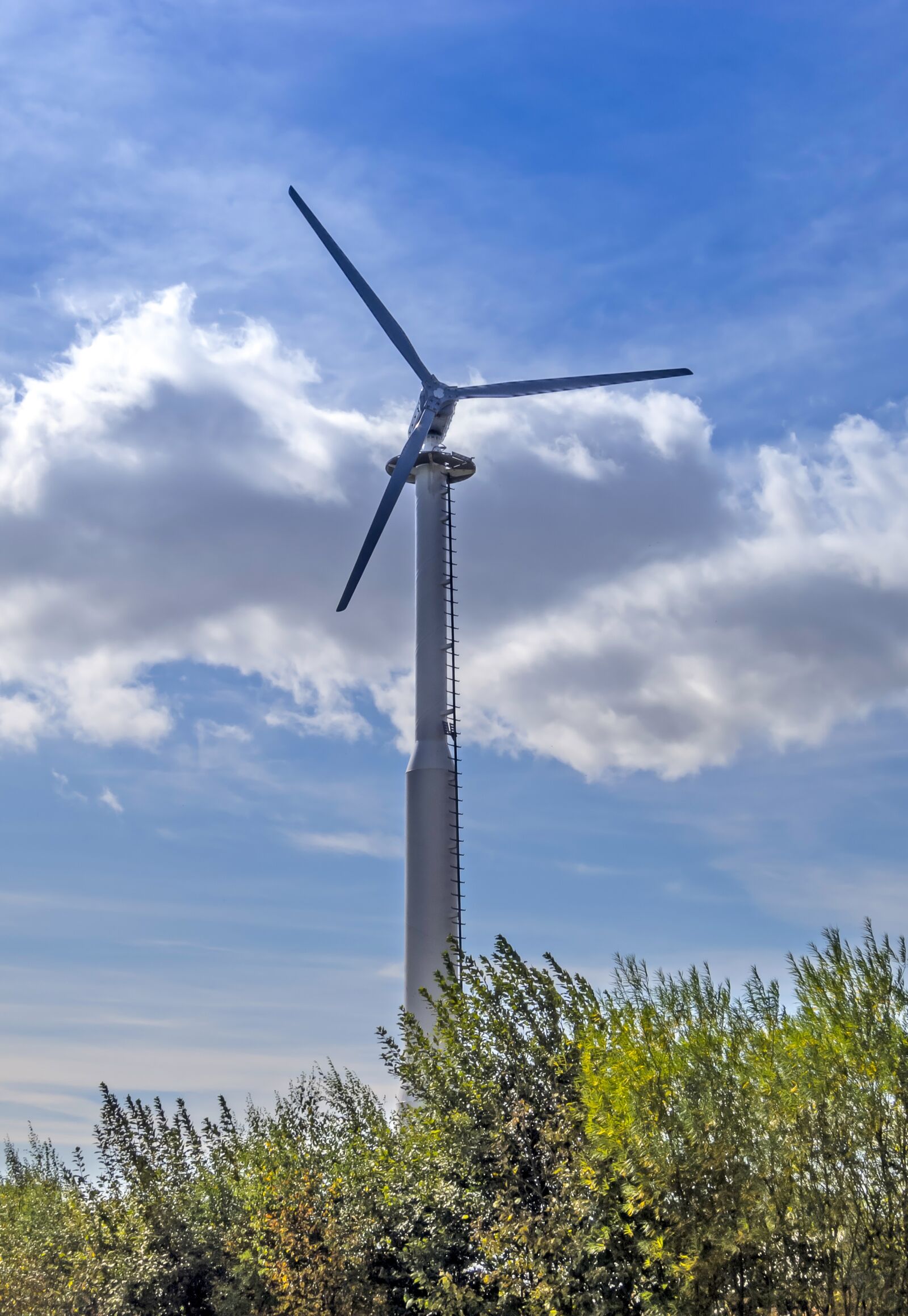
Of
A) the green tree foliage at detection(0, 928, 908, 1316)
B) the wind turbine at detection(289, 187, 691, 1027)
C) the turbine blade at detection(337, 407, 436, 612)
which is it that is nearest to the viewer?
the green tree foliage at detection(0, 928, 908, 1316)

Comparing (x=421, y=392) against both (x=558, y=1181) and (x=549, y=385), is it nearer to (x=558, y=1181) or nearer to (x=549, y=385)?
(x=549, y=385)

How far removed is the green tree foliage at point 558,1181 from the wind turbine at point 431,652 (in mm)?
13976

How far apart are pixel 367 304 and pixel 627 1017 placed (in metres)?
42.4

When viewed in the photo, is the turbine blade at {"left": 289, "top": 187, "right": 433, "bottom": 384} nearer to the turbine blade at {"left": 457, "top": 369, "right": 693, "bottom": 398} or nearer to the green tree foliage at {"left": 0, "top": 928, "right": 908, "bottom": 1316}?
the turbine blade at {"left": 457, "top": 369, "right": 693, "bottom": 398}

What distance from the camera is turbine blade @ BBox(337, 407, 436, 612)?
1914 inches

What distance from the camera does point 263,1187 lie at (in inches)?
926

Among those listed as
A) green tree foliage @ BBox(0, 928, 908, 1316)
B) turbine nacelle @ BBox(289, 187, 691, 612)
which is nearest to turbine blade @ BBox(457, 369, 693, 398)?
turbine nacelle @ BBox(289, 187, 691, 612)

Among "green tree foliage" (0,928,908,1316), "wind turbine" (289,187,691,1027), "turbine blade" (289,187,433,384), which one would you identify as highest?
"turbine blade" (289,187,433,384)

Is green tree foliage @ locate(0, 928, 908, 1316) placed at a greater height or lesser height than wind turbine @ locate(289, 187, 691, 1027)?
lesser

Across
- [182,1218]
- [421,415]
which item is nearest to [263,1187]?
[182,1218]

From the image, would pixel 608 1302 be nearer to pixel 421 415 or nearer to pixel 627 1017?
pixel 627 1017

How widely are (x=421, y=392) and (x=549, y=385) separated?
5.69 meters

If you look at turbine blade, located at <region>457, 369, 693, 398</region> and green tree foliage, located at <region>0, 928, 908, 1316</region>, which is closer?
green tree foliage, located at <region>0, 928, 908, 1316</region>

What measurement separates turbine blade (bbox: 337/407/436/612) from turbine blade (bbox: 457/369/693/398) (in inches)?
97.2
